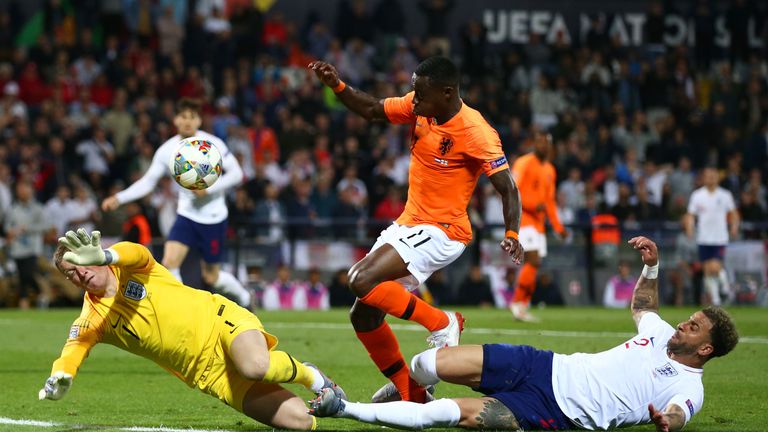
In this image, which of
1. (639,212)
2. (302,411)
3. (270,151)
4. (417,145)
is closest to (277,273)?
(270,151)

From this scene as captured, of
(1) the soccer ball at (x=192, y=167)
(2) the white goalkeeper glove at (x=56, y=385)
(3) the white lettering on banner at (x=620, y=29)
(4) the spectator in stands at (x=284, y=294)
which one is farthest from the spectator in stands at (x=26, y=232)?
(3) the white lettering on banner at (x=620, y=29)

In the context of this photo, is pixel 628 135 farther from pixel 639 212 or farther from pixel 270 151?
pixel 270 151

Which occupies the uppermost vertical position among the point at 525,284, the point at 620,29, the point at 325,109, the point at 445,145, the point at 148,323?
the point at 620,29

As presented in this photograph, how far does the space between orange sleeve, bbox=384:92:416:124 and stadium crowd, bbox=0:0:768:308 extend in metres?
A: 11.0

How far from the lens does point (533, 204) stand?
15.9 metres

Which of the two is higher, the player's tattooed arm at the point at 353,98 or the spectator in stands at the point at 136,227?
the player's tattooed arm at the point at 353,98

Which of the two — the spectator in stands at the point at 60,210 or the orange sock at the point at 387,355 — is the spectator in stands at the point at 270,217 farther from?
the orange sock at the point at 387,355

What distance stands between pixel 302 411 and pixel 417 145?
7.49 ft

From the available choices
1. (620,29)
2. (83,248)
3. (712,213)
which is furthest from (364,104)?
(620,29)

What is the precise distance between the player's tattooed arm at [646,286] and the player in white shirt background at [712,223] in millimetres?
11782

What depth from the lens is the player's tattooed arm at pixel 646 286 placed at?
24.7ft

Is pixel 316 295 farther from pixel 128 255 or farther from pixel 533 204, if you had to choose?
pixel 128 255

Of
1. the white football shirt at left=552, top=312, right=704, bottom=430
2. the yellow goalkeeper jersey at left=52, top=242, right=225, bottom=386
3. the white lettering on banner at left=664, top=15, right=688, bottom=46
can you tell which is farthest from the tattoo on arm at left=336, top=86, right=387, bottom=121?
the white lettering on banner at left=664, top=15, right=688, bottom=46

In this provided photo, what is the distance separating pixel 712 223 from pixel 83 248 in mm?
14720
